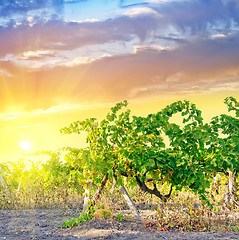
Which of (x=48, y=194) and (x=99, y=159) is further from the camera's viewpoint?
(x=48, y=194)

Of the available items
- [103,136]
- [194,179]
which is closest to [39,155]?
[103,136]

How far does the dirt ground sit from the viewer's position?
575 centimetres

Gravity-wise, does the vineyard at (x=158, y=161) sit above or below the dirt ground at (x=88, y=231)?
above

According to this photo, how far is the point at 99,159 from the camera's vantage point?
21.2 feet

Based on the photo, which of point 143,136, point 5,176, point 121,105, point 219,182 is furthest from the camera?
point 5,176

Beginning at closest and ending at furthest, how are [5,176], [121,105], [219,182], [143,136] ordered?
1. [143,136]
2. [121,105]
3. [219,182]
4. [5,176]

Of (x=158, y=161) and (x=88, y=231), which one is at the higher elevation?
(x=158, y=161)

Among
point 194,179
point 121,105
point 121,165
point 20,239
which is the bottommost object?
point 20,239

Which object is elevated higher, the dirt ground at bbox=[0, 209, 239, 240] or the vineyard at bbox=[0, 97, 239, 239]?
the vineyard at bbox=[0, 97, 239, 239]

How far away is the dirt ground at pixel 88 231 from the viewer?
5.75 meters

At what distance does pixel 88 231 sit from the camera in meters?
6.16

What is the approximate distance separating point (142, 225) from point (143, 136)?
5.97 ft

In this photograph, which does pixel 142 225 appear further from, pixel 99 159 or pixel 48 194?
pixel 48 194

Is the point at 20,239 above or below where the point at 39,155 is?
below
